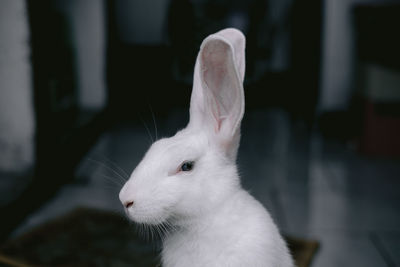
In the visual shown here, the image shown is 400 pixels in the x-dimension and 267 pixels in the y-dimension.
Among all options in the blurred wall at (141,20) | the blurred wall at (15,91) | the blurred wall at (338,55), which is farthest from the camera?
the blurred wall at (141,20)

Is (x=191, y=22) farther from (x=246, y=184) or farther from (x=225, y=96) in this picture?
(x=225, y=96)

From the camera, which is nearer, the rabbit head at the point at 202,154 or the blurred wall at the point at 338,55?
the rabbit head at the point at 202,154

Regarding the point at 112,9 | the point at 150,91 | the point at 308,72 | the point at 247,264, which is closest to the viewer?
the point at 247,264

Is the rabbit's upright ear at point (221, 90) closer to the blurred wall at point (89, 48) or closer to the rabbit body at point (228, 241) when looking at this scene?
the rabbit body at point (228, 241)

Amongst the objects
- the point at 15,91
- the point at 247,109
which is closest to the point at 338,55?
the point at 247,109

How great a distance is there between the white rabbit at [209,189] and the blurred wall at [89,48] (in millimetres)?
2292

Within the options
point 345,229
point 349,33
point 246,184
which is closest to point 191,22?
point 349,33

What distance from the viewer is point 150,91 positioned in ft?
14.9

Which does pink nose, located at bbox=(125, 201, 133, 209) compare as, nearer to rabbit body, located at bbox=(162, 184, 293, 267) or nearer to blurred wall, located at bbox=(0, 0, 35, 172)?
rabbit body, located at bbox=(162, 184, 293, 267)

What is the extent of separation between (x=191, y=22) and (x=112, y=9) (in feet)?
2.70

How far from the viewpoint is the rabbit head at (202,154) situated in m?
0.81

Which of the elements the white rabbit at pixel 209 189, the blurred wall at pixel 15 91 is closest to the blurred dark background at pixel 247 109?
the blurred wall at pixel 15 91

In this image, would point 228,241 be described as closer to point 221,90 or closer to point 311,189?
point 221,90

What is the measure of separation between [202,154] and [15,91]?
1.34 meters
